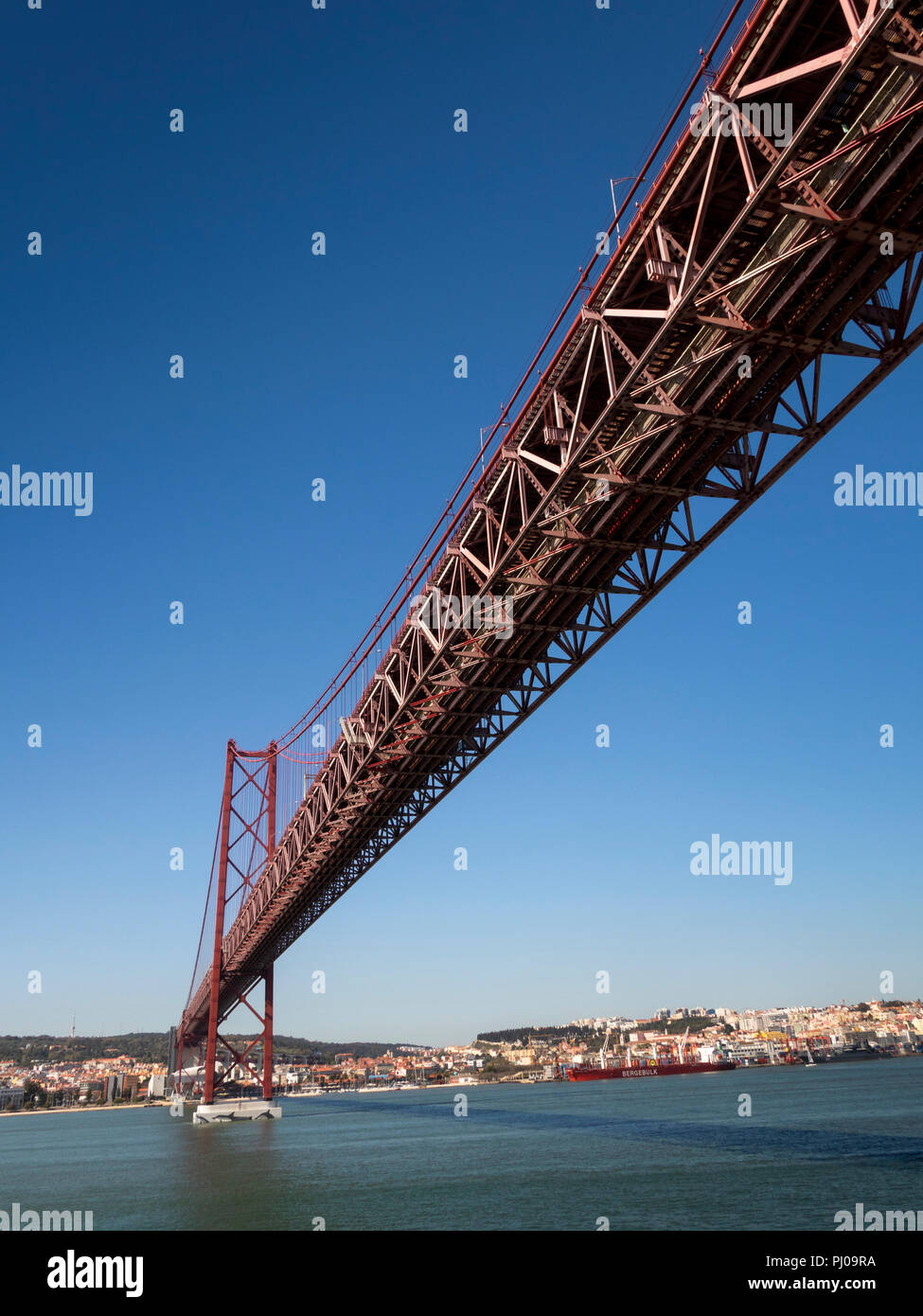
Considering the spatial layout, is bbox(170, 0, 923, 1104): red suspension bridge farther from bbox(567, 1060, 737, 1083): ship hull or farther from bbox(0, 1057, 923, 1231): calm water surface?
bbox(567, 1060, 737, 1083): ship hull

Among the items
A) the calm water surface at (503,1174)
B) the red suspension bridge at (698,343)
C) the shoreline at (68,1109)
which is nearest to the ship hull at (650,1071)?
→ the shoreline at (68,1109)

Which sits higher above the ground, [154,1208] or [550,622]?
[550,622]

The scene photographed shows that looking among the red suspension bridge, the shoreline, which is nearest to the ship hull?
the shoreline

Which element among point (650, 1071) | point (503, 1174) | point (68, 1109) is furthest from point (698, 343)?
point (68, 1109)

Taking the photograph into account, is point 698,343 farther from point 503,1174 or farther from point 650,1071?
point 650,1071

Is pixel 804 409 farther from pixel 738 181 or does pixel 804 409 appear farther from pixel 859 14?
pixel 859 14

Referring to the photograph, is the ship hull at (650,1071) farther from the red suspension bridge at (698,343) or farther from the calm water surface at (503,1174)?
the red suspension bridge at (698,343)
